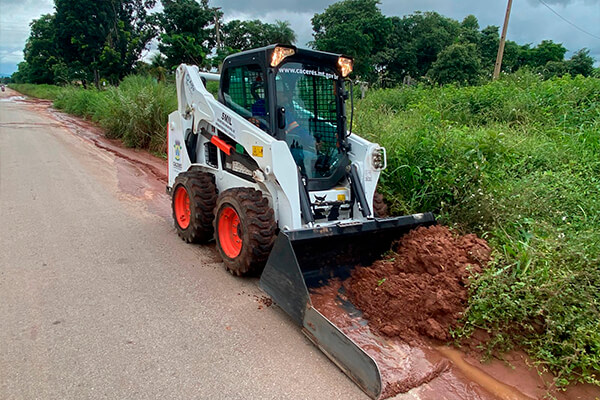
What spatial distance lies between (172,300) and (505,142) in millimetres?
4907

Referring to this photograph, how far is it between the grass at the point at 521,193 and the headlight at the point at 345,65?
1647mm

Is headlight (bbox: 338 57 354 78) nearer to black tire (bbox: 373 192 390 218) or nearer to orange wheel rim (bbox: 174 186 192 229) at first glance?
black tire (bbox: 373 192 390 218)

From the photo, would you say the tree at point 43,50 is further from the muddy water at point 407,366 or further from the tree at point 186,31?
the muddy water at point 407,366

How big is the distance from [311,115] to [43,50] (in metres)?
51.3

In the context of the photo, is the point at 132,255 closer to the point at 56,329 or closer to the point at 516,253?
the point at 56,329

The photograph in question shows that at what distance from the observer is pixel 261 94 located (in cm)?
417

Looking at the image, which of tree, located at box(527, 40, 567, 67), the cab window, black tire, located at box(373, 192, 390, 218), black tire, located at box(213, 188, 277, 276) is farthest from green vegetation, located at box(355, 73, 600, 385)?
tree, located at box(527, 40, 567, 67)

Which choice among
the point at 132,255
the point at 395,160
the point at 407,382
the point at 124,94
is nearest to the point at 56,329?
the point at 132,255

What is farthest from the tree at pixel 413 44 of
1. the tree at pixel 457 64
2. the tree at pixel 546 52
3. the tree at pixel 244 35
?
the tree at pixel 457 64

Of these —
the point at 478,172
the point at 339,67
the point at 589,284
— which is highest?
the point at 339,67

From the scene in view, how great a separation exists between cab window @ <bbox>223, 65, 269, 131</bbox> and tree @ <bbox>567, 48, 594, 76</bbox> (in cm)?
2777

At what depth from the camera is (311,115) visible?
4.39 m

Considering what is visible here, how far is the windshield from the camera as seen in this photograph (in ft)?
13.7

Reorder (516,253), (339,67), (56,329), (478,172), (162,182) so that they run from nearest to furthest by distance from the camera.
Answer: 1. (56,329)
2. (516,253)
3. (339,67)
4. (478,172)
5. (162,182)
